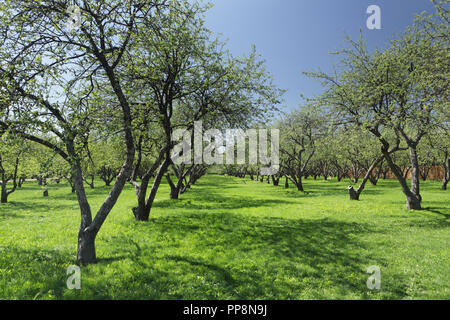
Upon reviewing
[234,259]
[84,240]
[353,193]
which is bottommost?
[234,259]

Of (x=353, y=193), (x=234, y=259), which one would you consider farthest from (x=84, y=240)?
(x=353, y=193)

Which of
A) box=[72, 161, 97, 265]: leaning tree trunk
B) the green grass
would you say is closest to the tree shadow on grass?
the green grass

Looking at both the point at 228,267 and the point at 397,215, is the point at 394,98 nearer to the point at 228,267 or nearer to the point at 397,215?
the point at 397,215

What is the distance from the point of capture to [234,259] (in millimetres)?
8984

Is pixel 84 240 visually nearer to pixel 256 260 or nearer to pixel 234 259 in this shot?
pixel 234 259

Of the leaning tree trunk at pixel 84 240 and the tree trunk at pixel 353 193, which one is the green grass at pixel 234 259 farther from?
the tree trunk at pixel 353 193

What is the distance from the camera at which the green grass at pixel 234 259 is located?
253 inches

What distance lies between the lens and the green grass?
21.1 feet

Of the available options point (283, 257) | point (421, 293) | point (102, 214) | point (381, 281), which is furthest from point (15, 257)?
point (421, 293)

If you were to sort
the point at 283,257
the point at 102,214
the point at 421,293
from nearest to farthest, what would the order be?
the point at 421,293 < the point at 102,214 < the point at 283,257

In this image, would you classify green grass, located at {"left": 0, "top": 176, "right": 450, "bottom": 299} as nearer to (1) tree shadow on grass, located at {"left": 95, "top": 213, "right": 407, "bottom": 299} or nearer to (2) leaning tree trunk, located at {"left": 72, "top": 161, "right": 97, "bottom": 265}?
(1) tree shadow on grass, located at {"left": 95, "top": 213, "right": 407, "bottom": 299}
